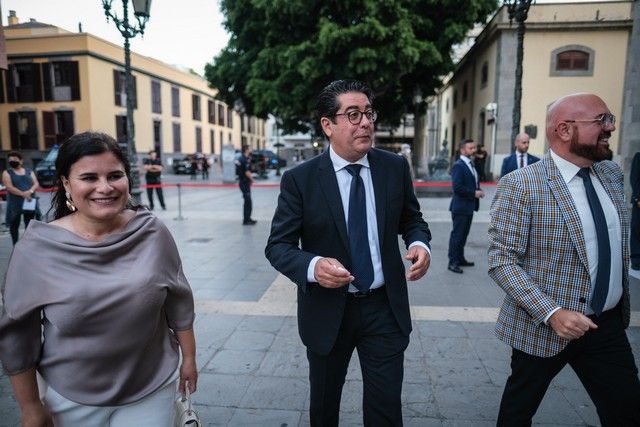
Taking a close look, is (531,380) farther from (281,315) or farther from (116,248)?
(281,315)

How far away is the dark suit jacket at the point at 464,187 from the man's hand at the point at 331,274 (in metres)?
4.71

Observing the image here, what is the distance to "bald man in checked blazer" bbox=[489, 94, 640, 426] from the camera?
203 centimetres

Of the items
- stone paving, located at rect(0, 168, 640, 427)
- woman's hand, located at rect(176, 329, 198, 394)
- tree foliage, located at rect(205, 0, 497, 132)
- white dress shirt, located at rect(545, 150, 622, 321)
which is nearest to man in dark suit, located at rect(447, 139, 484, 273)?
stone paving, located at rect(0, 168, 640, 427)

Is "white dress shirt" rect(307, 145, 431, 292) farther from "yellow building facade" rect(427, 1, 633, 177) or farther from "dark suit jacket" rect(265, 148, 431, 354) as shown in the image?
"yellow building facade" rect(427, 1, 633, 177)

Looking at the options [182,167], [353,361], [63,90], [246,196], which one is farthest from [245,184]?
[63,90]

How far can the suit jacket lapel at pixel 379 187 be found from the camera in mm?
2205

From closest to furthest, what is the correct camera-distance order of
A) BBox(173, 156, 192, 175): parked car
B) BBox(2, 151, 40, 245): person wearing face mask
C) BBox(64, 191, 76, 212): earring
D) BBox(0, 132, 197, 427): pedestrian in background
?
BBox(0, 132, 197, 427): pedestrian in background → BBox(64, 191, 76, 212): earring → BBox(2, 151, 40, 245): person wearing face mask → BBox(173, 156, 192, 175): parked car

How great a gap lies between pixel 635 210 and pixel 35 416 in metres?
7.19

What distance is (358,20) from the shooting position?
16703 millimetres

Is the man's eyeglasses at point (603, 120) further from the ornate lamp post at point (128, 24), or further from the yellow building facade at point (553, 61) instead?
the yellow building facade at point (553, 61)

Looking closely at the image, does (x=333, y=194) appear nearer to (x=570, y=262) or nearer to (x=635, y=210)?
(x=570, y=262)

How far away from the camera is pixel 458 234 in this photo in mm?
6254

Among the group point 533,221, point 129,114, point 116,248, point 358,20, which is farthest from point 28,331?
point 358,20

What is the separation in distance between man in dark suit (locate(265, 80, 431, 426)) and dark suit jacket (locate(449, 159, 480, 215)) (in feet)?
13.7
